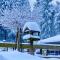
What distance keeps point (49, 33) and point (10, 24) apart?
66 centimetres

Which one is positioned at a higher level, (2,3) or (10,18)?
(2,3)

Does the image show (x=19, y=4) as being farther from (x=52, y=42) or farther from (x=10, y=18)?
(x=52, y=42)

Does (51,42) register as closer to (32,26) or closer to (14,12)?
(32,26)

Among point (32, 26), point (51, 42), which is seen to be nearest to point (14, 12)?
point (32, 26)

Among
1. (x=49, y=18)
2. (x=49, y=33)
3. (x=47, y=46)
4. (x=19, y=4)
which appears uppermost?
(x=19, y=4)

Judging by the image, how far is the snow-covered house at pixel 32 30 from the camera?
3189mm

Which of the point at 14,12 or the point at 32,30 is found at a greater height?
the point at 14,12

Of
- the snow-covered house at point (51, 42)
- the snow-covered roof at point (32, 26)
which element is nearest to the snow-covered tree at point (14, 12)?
the snow-covered roof at point (32, 26)

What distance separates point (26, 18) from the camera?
127 inches

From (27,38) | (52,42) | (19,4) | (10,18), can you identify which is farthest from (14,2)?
(52,42)

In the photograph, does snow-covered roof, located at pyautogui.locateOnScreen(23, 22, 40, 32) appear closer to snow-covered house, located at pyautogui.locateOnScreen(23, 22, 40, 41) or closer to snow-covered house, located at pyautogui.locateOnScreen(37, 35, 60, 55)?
snow-covered house, located at pyautogui.locateOnScreen(23, 22, 40, 41)

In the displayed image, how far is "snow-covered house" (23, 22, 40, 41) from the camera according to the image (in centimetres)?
319

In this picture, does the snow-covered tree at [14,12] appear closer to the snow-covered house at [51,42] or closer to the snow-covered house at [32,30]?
the snow-covered house at [32,30]

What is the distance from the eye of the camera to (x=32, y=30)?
10.6ft
